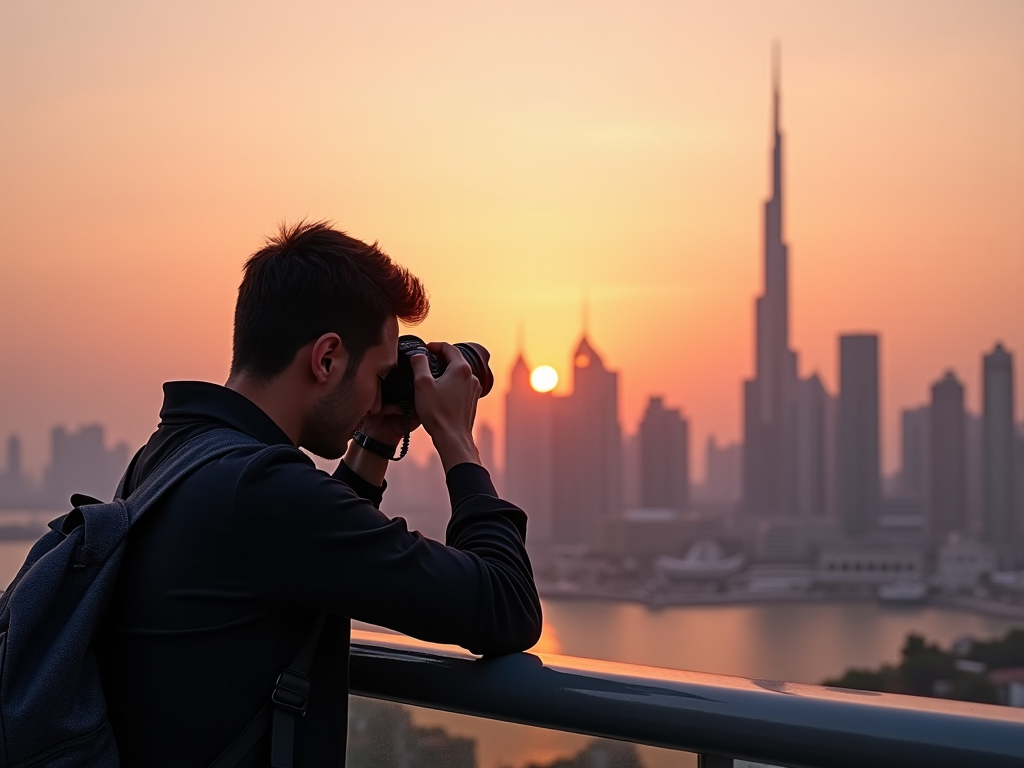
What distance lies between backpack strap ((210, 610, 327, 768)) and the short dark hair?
1.15 ft

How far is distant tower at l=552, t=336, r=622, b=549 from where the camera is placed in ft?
225

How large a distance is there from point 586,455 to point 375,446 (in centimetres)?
7025

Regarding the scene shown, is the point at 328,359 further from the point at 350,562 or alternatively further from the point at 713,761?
the point at 713,761

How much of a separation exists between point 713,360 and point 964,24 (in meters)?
21.5

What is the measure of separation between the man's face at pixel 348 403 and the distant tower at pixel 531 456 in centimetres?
6101

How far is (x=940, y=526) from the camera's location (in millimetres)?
71250

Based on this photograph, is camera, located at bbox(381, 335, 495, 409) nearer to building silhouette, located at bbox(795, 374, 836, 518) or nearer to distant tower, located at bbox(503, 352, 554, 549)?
distant tower, located at bbox(503, 352, 554, 549)

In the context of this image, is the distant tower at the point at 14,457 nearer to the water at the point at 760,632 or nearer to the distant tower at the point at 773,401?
the water at the point at 760,632

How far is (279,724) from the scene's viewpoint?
3.57ft

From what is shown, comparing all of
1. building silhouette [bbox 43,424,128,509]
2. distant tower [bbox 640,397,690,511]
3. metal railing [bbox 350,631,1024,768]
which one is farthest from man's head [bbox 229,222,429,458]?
distant tower [bbox 640,397,690,511]

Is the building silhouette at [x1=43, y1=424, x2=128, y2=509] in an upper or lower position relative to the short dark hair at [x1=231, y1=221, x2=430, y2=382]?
lower

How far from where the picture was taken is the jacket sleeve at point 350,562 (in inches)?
42.3

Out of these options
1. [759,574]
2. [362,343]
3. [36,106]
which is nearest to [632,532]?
[759,574]

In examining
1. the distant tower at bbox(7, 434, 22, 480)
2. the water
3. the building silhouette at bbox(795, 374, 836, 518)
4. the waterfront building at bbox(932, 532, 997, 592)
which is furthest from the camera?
the building silhouette at bbox(795, 374, 836, 518)
